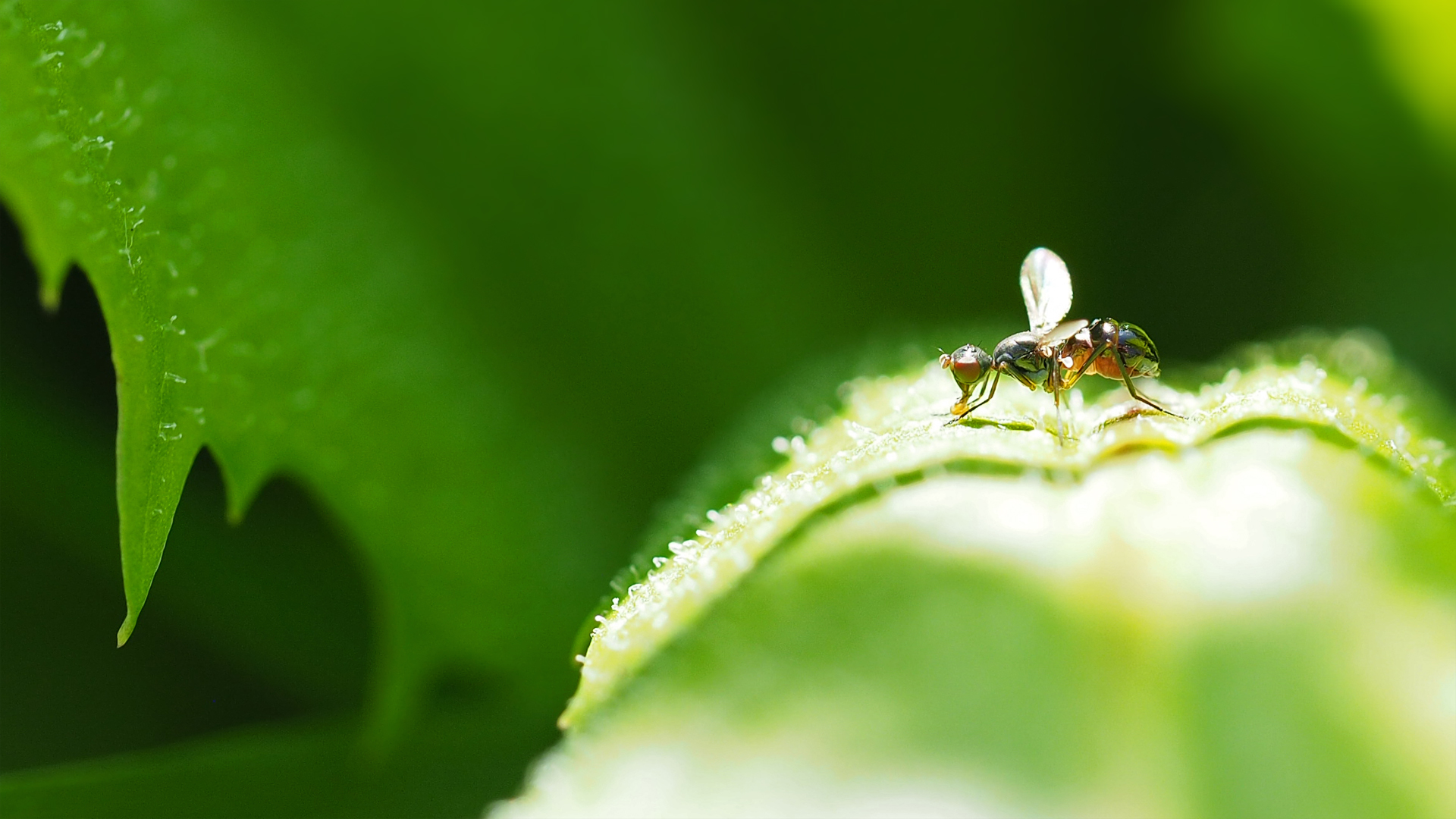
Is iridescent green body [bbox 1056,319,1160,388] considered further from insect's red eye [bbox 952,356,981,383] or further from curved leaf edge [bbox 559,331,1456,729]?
curved leaf edge [bbox 559,331,1456,729]

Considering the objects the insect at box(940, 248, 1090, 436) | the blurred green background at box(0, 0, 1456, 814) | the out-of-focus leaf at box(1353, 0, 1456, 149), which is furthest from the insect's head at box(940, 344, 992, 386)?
the out-of-focus leaf at box(1353, 0, 1456, 149)

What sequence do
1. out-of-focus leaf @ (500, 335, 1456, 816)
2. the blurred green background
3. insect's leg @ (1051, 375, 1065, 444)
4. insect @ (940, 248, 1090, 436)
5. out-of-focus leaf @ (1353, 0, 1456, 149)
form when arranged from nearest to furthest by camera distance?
1. out-of-focus leaf @ (500, 335, 1456, 816)
2. insect's leg @ (1051, 375, 1065, 444)
3. insect @ (940, 248, 1090, 436)
4. the blurred green background
5. out-of-focus leaf @ (1353, 0, 1456, 149)

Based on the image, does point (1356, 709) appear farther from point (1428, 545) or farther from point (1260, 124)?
point (1260, 124)

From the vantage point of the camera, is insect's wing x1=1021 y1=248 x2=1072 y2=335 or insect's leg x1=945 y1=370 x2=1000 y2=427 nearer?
insect's leg x1=945 y1=370 x2=1000 y2=427

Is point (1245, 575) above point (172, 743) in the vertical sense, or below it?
below

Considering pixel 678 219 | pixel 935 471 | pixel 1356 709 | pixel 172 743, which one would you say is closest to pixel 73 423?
pixel 172 743

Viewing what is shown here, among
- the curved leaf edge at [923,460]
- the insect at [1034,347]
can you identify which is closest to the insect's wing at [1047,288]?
the insect at [1034,347]

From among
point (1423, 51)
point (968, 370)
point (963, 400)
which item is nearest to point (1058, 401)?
point (963, 400)

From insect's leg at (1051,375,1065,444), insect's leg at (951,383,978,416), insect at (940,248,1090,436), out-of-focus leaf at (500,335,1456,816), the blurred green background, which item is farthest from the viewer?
the blurred green background
